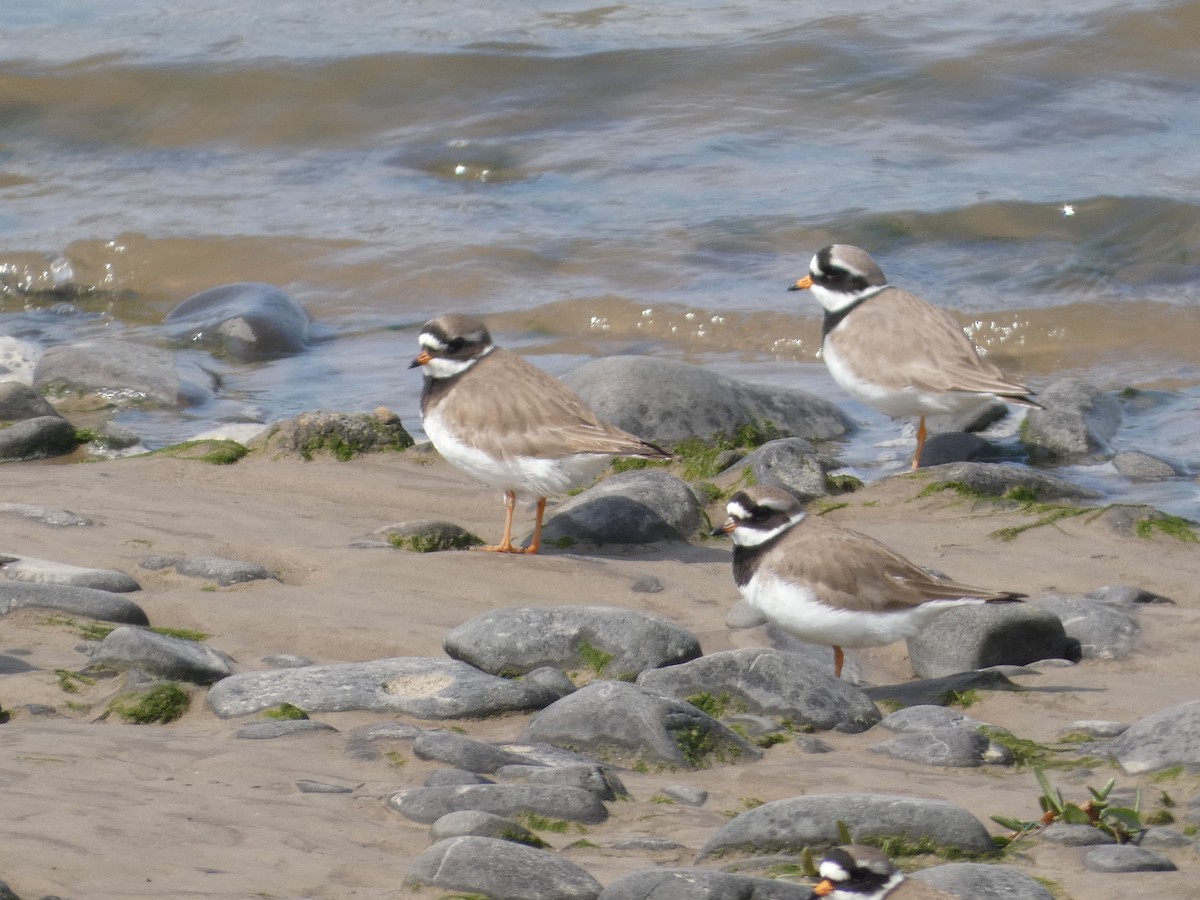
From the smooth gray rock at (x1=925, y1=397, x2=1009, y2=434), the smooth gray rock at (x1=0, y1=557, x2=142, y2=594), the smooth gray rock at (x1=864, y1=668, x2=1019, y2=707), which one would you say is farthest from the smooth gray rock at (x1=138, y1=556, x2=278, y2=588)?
the smooth gray rock at (x1=925, y1=397, x2=1009, y2=434)

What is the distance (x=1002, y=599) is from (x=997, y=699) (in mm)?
413

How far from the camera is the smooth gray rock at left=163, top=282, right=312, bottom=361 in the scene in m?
13.4

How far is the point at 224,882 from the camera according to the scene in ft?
12.7

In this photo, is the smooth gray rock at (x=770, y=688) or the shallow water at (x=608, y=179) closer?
the smooth gray rock at (x=770, y=688)

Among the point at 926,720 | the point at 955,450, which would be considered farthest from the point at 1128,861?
the point at 955,450

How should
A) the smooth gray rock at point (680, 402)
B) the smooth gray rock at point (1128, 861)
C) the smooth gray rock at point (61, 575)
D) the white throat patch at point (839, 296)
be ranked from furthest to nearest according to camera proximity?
the white throat patch at point (839, 296)
the smooth gray rock at point (680, 402)
the smooth gray rock at point (61, 575)
the smooth gray rock at point (1128, 861)

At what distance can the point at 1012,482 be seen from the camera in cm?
933

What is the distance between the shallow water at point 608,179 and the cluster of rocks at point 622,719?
4328 mm

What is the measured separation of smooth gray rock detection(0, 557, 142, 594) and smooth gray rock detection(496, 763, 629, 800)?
8.15 ft

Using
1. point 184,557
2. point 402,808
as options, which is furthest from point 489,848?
point 184,557

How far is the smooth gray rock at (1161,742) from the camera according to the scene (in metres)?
5.22

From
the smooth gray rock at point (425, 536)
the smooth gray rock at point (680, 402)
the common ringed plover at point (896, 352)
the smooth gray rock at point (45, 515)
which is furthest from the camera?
the smooth gray rock at point (680, 402)

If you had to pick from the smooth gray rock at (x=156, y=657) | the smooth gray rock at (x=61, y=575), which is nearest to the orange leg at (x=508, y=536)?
the smooth gray rock at (x=61, y=575)

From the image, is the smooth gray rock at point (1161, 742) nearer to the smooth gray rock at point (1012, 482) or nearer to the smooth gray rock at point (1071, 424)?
the smooth gray rock at point (1012, 482)
